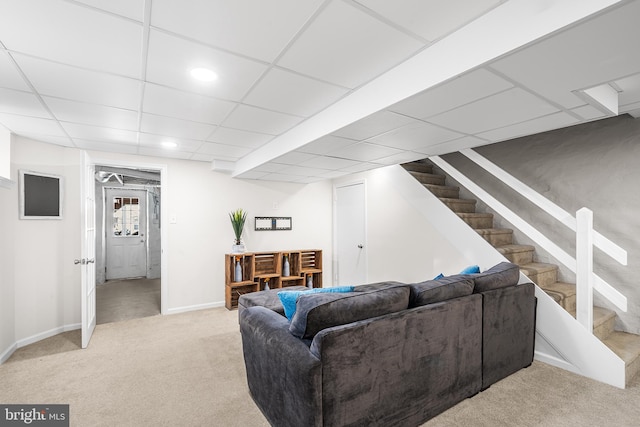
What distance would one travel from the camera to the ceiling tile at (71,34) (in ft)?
4.64

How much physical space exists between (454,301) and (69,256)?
4389 millimetres

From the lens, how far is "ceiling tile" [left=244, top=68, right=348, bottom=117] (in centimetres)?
211

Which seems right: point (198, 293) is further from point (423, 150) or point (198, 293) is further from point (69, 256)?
point (423, 150)

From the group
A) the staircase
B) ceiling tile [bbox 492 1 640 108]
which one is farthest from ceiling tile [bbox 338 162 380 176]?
ceiling tile [bbox 492 1 640 108]

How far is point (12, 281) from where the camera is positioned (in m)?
3.24

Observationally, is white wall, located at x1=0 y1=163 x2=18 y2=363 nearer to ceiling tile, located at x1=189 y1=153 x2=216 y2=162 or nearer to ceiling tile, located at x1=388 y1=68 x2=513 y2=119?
ceiling tile, located at x1=189 y1=153 x2=216 y2=162

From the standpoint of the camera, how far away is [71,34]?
1588 millimetres

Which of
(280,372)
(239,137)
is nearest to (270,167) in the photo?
(239,137)

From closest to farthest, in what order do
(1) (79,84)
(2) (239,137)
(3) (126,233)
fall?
1. (1) (79,84)
2. (2) (239,137)
3. (3) (126,233)

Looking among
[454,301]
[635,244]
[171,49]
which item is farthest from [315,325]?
[635,244]

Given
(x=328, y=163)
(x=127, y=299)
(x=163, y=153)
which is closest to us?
(x=328, y=163)

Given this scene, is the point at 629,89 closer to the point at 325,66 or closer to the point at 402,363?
the point at 325,66

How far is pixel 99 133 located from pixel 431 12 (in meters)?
3.38

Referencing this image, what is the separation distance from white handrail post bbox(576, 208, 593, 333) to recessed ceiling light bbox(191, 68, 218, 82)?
120 inches
